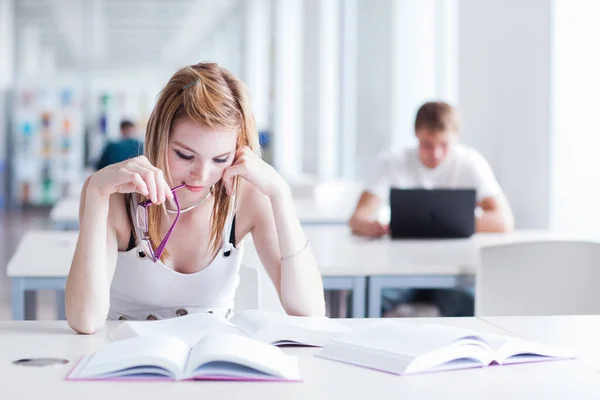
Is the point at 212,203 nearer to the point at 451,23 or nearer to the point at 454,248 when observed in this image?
the point at 454,248

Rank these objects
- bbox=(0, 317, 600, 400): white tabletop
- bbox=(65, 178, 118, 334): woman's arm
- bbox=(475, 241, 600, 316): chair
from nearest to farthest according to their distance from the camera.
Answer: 1. bbox=(0, 317, 600, 400): white tabletop
2. bbox=(65, 178, 118, 334): woman's arm
3. bbox=(475, 241, 600, 316): chair

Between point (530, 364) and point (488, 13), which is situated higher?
point (488, 13)

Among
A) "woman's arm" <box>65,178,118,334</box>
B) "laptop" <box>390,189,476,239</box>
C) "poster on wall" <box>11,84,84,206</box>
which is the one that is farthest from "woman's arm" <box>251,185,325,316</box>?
"poster on wall" <box>11,84,84,206</box>

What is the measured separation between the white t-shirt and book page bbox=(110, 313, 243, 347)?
7.43ft

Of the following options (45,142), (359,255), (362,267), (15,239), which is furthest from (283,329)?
(45,142)

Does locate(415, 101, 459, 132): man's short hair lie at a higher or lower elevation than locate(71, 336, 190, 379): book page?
higher

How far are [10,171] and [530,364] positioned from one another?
12.6 meters

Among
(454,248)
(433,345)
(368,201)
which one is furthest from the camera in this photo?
(368,201)

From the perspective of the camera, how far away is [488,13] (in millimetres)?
4613

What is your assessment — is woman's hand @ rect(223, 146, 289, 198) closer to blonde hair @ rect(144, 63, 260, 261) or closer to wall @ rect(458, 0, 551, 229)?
blonde hair @ rect(144, 63, 260, 261)

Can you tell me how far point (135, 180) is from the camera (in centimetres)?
177

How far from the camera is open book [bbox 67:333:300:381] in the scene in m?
1.35

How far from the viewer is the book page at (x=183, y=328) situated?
1.59m

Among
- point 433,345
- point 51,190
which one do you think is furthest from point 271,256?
point 51,190
